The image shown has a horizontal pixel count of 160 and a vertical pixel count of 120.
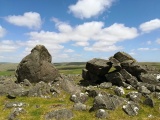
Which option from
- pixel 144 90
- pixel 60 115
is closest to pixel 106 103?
pixel 60 115

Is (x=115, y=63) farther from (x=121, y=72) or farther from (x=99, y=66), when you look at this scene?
(x=99, y=66)

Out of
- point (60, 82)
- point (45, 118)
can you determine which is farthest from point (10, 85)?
point (45, 118)

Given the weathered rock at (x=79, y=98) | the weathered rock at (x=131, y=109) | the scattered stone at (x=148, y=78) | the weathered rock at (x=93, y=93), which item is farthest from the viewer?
the scattered stone at (x=148, y=78)

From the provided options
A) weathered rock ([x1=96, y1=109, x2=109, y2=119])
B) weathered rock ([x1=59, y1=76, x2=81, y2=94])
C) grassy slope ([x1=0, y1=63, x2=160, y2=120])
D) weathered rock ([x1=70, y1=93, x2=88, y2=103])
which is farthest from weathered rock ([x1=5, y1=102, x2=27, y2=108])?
weathered rock ([x1=96, y1=109, x2=109, y2=119])

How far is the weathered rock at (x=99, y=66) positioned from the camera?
5306 centimetres

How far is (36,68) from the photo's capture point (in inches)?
2127

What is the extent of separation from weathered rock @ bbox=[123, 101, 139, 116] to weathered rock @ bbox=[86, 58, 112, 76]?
18.4 metres

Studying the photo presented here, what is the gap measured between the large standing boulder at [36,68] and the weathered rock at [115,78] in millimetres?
12867

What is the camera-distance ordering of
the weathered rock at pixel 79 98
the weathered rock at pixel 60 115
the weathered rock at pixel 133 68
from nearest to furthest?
the weathered rock at pixel 60 115, the weathered rock at pixel 79 98, the weathered rock at pixel 133 68

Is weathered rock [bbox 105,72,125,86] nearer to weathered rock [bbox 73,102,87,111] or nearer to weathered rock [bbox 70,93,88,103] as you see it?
weathered rock [bbox 70,93,88,103]

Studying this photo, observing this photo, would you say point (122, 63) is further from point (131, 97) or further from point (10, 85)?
point (10, 85)

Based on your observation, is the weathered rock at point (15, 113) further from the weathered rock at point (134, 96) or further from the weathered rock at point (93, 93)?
the weathered rock at point (134, 96)

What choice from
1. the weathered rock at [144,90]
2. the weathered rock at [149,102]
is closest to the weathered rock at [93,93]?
the weathered rock at [144,90]

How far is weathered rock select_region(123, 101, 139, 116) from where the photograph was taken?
33.5 meters
